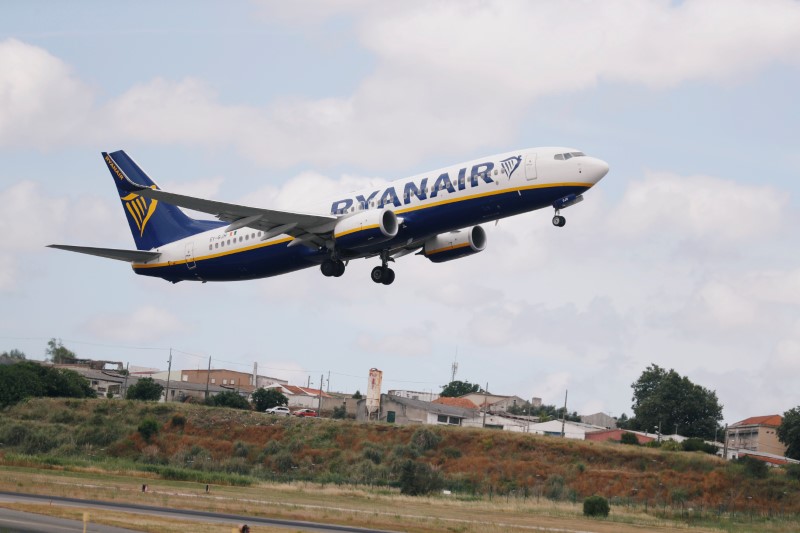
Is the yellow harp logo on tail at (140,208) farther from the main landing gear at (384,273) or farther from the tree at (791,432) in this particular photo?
the tree at (791,432)

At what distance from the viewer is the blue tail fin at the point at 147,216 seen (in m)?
61.4

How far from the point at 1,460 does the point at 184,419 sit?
26118mm

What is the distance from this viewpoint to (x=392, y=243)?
51875 millimetres

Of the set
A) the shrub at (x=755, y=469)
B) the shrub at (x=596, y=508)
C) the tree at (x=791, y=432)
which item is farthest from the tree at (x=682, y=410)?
the shrub at (x=596, y=508)

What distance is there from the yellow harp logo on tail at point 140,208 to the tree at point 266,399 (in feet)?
172

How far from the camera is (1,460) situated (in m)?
67.4

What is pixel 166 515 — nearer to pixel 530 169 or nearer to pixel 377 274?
pixel 377 274

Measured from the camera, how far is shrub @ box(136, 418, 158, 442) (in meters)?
89.1

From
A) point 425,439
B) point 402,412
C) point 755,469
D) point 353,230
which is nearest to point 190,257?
point 353,230

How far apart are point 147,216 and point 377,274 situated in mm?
15768

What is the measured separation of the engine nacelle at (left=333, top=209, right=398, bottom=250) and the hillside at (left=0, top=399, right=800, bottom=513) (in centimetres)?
2116

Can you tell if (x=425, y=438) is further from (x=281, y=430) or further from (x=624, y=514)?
(x=624, y=514)

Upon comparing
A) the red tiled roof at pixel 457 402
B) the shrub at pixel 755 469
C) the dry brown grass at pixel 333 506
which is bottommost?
the dry brown grass at pixel 333 506

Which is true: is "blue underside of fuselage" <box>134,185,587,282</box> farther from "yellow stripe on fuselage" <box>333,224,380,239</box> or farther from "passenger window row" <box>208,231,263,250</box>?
"yellow stripe on fuselage" <box>333,224,380,239</box>
